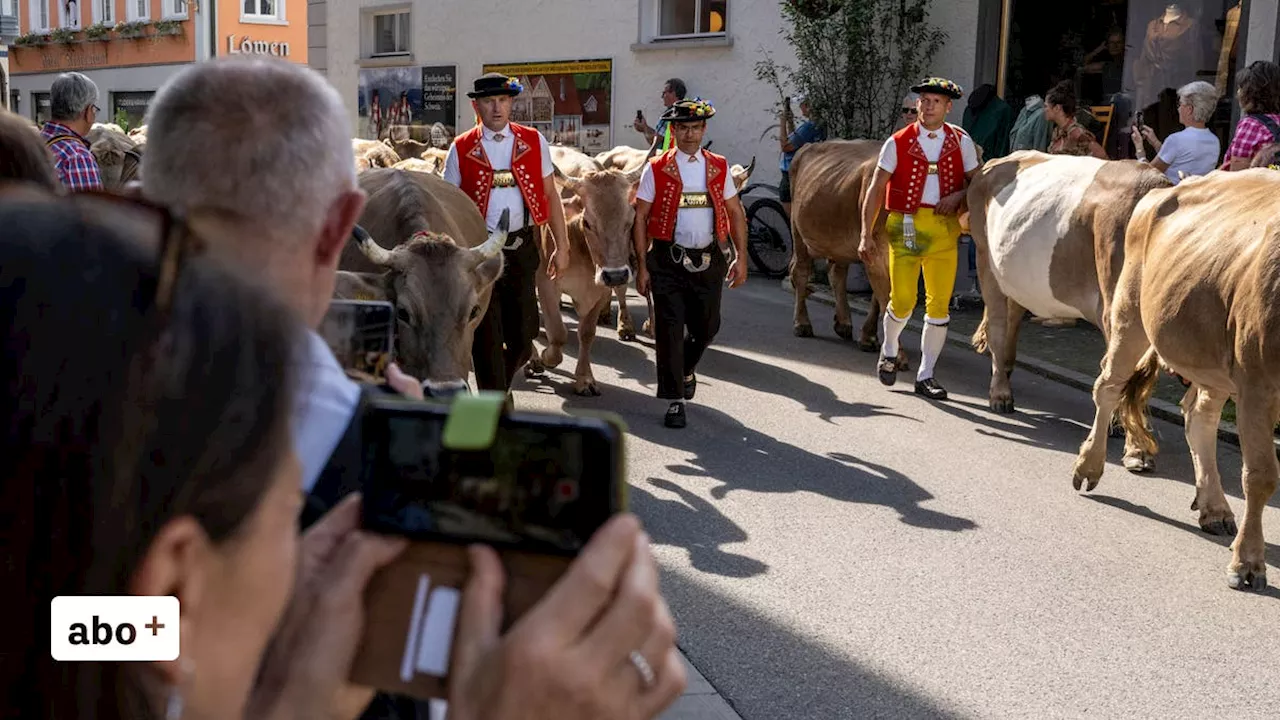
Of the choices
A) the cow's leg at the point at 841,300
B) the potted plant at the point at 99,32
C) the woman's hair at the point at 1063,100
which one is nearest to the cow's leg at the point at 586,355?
the cow's leg at the point at 841,300

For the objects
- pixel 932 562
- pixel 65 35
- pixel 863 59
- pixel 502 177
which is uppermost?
pixel 65 35

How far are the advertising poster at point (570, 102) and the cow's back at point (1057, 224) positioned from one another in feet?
36.7

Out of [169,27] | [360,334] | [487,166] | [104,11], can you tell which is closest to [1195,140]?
[487,166]

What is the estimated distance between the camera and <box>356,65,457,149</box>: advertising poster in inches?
899

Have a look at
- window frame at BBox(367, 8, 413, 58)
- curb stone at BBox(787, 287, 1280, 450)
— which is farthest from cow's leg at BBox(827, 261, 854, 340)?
window frame at BBox(367, 8, 413, 58)

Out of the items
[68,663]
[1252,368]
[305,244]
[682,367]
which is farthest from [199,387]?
[682,367]

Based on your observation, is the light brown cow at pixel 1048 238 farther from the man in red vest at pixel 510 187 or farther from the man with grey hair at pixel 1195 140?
the man in red vest at pixel 510 187

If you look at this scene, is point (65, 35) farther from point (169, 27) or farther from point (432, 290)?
point (432, 290)

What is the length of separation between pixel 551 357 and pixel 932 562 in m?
4.78

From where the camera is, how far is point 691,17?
19.2 metres

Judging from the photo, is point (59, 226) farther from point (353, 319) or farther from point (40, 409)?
point (353, 319)

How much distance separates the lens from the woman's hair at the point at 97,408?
2.70 ft

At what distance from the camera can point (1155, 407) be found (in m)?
9.27

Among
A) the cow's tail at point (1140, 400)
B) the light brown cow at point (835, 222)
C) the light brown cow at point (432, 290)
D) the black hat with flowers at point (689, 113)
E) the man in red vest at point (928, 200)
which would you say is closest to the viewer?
the light brown cow at point (432, 290)
